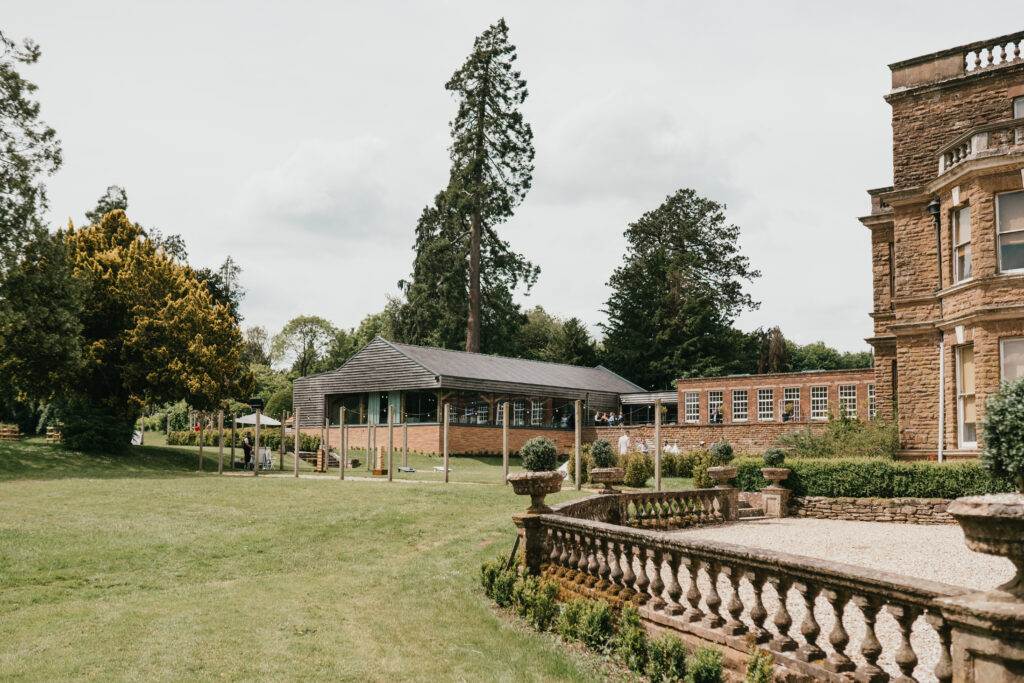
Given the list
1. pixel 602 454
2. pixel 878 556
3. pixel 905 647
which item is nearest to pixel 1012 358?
pixel 878 556

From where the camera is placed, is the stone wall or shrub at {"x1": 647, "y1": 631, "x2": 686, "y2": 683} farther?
the stone wall

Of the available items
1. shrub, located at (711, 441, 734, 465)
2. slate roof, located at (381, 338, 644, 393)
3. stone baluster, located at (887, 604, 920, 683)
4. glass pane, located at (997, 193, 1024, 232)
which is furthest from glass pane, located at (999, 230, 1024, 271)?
slate roof, located at (381, 338, 644, 393)

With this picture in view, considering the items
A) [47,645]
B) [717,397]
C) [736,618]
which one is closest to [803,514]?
[736,618]

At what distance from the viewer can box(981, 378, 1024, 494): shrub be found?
14.7 m

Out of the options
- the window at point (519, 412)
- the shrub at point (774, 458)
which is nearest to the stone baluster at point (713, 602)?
the shrub at point (774, 458)

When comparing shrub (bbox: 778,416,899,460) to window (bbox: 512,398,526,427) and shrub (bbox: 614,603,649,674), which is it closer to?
shrub (bbox: 614,603,649,674)

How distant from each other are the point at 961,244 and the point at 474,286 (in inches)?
1206

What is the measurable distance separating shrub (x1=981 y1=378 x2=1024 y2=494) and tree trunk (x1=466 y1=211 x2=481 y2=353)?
34.3 meters

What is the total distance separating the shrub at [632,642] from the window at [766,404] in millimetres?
37468

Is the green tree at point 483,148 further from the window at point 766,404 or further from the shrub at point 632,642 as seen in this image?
the shrub at point 632,642

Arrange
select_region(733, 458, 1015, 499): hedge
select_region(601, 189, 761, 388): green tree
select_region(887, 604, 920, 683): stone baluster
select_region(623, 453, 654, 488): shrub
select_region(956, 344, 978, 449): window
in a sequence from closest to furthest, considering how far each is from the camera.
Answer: select_region(887, 604, 920, 683): stone baluster → select_region(733, 458, 1015, 499): hedge → select_region(956, 344, 978, 449): window → select_region(623, 453, 654, 488): shrub → select_region(601, 189, 761, 388): green tree

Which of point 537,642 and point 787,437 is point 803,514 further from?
point 537,642

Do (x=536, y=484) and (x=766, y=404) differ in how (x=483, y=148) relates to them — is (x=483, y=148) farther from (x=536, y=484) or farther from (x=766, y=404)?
(x=536, y=484)

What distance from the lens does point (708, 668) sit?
19.6ft
